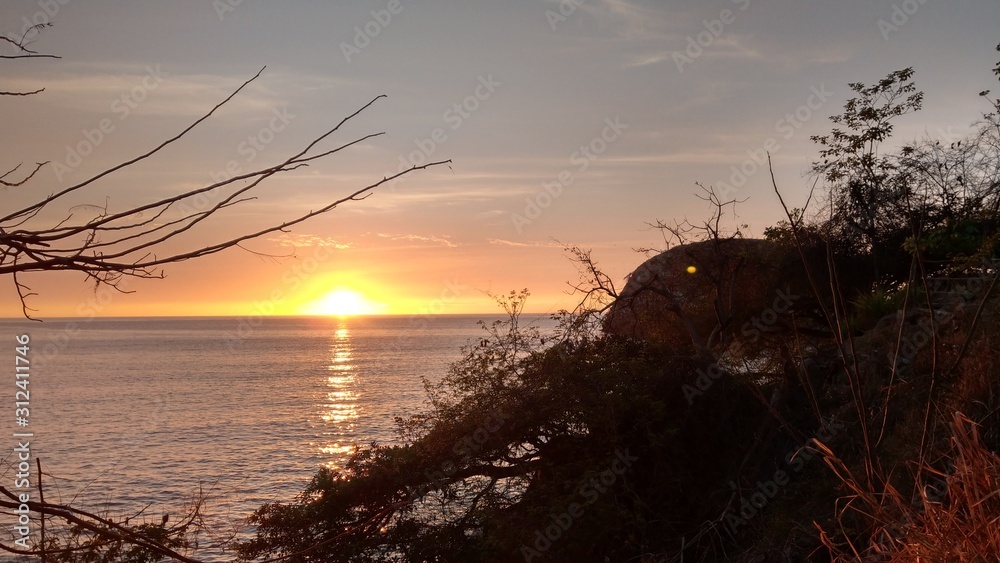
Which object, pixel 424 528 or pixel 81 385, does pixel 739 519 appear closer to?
pixel 424 528

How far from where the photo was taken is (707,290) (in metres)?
18.9

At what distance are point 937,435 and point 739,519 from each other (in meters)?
3.17

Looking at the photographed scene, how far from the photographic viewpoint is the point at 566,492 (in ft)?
40.1

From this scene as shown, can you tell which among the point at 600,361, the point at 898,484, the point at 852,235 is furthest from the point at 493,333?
the point at 852,235

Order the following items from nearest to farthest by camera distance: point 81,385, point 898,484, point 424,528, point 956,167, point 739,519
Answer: point 898,484, point 739,519, point 424,528, point 956,167, point 81,385
